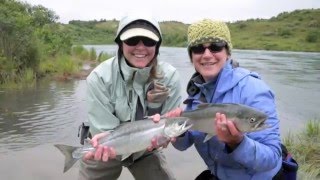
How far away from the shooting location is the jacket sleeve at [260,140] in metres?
3.17

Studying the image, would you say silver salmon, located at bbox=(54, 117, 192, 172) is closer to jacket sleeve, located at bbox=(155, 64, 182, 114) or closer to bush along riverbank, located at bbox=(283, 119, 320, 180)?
jacket sleeve, located at bbox=(155, 64, 182, 114)

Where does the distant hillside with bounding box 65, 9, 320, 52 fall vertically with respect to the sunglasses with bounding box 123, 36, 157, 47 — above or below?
below

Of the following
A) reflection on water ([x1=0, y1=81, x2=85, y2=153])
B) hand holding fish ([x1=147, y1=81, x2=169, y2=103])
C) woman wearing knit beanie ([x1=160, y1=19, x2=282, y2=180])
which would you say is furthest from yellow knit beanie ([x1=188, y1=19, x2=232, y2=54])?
reflection on water ([x1=0, y1=81, x2=85, y2=153])

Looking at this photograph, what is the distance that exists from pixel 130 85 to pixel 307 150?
4.13 m

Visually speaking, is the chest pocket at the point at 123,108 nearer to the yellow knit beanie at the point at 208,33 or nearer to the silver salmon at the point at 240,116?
the yellow knit beanie at the point at 208,33

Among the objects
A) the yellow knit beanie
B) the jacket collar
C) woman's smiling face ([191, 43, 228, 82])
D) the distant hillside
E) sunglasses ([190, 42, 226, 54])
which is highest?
the yellow knit beanie

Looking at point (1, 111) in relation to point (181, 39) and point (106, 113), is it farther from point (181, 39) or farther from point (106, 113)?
point (181, 39)

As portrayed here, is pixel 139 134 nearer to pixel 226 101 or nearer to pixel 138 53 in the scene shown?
pixel 226 101

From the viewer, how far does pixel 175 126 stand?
3598 millimetres

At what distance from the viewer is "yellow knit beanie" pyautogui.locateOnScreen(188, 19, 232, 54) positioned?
3.69 m

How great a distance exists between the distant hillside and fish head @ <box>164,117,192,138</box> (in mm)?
65257

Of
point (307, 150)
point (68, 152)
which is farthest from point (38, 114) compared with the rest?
point (68, 152)

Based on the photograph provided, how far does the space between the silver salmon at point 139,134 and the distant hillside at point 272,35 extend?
64.9 metres

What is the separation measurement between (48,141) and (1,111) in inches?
137
